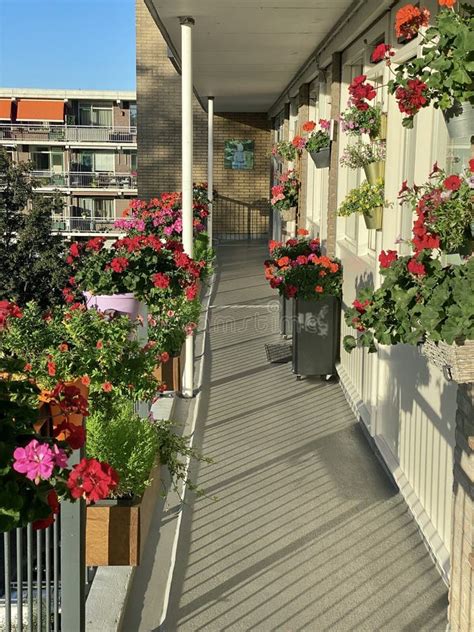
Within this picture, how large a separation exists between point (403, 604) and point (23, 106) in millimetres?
48578

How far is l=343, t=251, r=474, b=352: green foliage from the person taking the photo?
229 centimetres

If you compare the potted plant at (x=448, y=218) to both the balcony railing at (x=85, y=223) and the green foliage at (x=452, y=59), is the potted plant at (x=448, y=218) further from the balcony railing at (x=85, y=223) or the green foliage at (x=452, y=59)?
the balcony railing at (x=85, y=223)

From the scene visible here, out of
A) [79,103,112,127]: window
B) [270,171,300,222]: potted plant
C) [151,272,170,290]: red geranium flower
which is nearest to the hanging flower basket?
[151,272,170,290]: red geranium flower

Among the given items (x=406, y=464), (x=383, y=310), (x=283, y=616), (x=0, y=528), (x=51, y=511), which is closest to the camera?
(x=0, y=528)

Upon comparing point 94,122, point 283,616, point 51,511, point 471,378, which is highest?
point 94,122

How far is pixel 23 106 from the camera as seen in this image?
157ft

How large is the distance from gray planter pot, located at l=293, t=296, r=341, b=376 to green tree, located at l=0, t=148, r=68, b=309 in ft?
31.0

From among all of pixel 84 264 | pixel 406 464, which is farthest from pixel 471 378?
pixel 84 264

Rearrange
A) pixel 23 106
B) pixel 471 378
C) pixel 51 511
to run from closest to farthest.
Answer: pixel 51 511 < pixel 471 378 < pixel 23 106

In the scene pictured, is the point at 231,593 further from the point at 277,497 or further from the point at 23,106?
the point at 23,106

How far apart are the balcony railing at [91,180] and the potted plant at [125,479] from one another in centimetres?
4706

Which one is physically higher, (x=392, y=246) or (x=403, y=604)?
(x=392, y=246)

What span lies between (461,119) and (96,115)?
49904mm

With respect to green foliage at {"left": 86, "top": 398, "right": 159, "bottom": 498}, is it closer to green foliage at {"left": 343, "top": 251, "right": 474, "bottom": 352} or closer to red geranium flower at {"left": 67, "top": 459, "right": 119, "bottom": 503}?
green foliage at {"left": 343, "top": 251, "right": 474, "bottom": 352}
